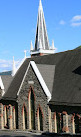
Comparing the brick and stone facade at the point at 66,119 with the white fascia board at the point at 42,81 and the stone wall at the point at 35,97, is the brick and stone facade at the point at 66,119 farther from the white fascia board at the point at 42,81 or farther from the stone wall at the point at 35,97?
the white fascia board at the point at 42,81

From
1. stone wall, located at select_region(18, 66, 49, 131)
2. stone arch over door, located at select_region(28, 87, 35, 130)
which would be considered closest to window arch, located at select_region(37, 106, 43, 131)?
stone wall, located at select_region(18, 66, 49, 131)

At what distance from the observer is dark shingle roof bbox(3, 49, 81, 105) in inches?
1145

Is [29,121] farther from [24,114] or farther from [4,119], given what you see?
[4,119]

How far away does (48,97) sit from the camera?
31.0m

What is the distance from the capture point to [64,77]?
106 ft

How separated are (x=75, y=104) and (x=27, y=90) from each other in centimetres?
828

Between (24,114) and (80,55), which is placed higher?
(80,55)

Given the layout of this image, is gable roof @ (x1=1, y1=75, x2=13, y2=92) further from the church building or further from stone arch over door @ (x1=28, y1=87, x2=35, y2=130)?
stone arch over door @ (x1=28, y1=87, x2=35, y2=130)

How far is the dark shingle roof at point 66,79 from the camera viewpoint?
29094mm

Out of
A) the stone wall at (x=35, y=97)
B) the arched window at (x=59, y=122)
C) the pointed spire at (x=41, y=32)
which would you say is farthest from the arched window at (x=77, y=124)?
the pointed spire at (x=41, y=32)

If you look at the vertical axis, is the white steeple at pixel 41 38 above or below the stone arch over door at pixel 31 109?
above

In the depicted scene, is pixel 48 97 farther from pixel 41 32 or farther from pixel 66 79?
pixel 41 32

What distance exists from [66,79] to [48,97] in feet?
9.37

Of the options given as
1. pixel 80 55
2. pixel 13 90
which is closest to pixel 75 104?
pixel 80 55
